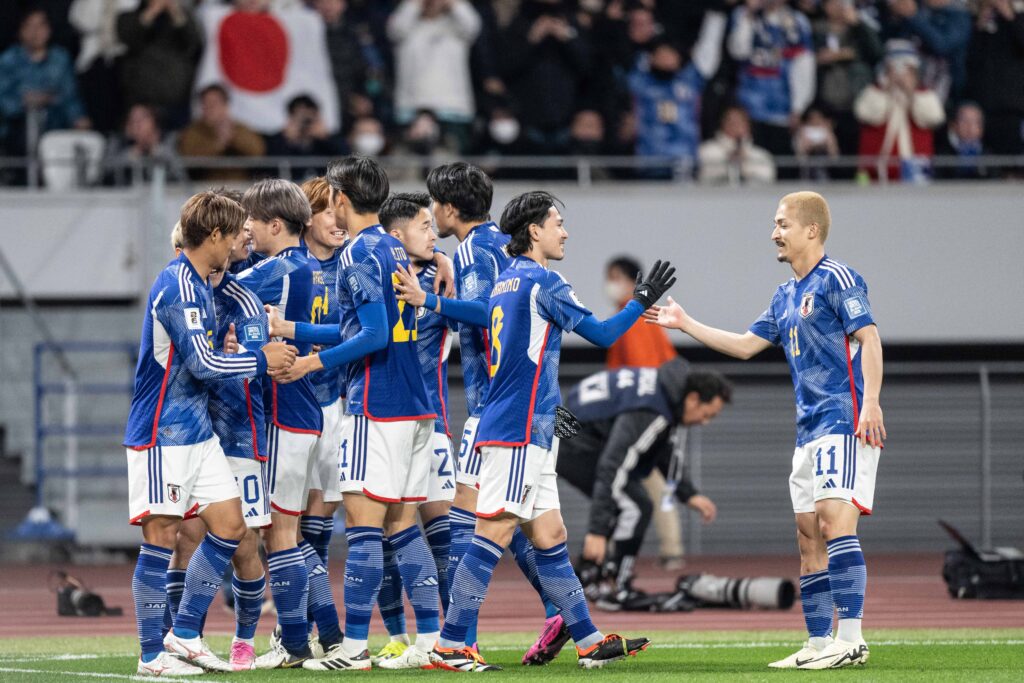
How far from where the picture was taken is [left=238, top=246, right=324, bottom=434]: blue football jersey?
26.2ft

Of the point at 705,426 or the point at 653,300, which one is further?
the point at 705,426

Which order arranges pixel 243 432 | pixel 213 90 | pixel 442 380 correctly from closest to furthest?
pixel 243 432, pixel 442 380, pixel 213 90

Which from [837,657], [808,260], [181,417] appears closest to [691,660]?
[837,657]

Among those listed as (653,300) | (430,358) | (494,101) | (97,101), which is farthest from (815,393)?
(97,101)

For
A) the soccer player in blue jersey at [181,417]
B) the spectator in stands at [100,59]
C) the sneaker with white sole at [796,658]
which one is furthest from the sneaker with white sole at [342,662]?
the spectator in stands at [100,59]

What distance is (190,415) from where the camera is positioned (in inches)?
290

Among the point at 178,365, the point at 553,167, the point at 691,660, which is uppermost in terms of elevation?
the point at 553,167

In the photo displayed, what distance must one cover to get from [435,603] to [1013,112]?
12188mm

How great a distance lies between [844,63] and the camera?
18.0 metres

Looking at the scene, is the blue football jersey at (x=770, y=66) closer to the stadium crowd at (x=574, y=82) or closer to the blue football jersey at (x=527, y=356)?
the stadium crowd at (x=574, y=82)

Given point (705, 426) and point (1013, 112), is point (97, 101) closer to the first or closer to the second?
point (705, 426)

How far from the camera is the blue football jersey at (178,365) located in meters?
7.25

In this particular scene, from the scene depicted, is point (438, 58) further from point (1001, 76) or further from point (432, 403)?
point (432, 403)

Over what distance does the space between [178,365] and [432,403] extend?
4.16ft
